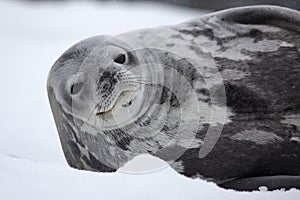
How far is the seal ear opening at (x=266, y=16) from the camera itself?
313cm

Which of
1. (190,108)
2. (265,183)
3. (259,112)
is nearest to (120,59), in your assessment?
(190,108)

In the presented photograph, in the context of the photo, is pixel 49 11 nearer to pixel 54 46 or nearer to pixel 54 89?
pixel 54 46

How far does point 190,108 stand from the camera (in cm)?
301

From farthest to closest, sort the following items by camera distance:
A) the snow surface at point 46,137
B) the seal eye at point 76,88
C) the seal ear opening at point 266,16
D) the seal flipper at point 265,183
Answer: the seal ear opening at point 266,16
the seal eye at point 76,88
the seal flipper at point 265,183
the snow surface at point 46,137

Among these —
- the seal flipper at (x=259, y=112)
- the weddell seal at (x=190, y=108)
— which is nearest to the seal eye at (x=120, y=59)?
the weddell seal at (x=190, y=108)

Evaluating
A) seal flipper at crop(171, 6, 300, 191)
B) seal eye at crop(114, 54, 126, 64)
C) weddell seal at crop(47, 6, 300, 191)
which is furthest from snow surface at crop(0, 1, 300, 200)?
seal eye at crop(114, 54, 126, 64)

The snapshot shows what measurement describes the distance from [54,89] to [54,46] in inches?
149

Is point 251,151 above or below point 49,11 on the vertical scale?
above

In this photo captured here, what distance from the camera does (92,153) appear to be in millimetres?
3033

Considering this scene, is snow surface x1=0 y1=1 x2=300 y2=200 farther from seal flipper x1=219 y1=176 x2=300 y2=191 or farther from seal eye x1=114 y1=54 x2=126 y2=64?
seal eye x1=114 y1=54 x2=126 y2=64

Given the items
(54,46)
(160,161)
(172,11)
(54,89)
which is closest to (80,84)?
(54,89)

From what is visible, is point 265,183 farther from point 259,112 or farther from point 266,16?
point 266,16

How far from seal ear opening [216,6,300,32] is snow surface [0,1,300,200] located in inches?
29.5

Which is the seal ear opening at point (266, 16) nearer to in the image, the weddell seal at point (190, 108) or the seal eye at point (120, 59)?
the weddell seal at point (190, 108)
